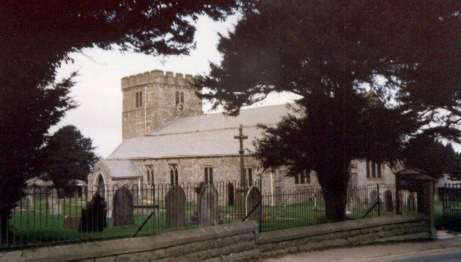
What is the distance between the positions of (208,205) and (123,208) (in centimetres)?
461

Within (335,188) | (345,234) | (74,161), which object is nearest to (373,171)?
(335,188)

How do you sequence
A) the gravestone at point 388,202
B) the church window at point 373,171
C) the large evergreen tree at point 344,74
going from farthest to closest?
the church window at point 373,171
the gravestone at point 388,202
the large evergreen tree at point 344,74

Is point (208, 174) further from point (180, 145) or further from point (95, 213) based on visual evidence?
point (95, 213)

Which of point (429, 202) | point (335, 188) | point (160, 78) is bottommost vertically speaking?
point (429, 202)

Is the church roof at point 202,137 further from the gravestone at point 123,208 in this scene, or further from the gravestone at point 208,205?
the gravestone at point 208,205

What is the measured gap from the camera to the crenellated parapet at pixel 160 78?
164 ft

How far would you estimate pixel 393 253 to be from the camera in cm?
1292

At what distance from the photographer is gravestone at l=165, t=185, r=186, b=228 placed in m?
12.9

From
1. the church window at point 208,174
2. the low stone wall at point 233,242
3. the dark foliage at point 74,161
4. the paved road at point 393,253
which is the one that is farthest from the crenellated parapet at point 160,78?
the paved road at point 393,253

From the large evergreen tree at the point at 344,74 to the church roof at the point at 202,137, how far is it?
51.8 feet

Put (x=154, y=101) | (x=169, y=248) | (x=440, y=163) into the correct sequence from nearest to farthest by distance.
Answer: (x=169, y=248), (x=440, y=163), (x=154, y=101)

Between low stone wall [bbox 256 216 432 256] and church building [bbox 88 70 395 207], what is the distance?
41.9ft

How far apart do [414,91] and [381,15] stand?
2695mm

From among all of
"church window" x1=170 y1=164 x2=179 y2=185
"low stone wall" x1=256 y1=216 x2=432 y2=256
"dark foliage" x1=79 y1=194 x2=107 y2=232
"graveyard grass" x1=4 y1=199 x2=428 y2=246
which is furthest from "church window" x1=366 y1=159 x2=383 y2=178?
"dark foliage" x1=79 y1=194 x2=107 y2=232
